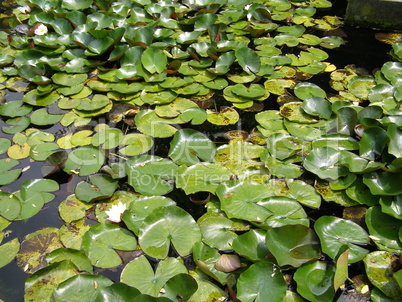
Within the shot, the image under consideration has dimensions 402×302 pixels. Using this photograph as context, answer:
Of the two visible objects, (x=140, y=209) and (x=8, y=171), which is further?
(x=8, y=171)

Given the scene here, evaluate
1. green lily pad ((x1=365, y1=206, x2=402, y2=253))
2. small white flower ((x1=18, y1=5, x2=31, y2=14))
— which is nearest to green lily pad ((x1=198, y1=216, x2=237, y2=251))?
green lily pad ((x1=365, y1=206, x2=402, y2=253))

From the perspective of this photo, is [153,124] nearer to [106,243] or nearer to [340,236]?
[106,243]

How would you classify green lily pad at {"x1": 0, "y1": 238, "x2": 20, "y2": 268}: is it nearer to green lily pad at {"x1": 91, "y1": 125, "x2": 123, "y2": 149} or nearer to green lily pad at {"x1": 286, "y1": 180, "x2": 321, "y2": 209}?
green lily pad at {"x1": 91, "y1": 125, "x2": 123, "y2": 149}

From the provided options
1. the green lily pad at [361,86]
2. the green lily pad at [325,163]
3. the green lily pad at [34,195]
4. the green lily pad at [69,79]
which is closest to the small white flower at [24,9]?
the green lily pad at [69,79]

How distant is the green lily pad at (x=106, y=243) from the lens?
186 centimetres

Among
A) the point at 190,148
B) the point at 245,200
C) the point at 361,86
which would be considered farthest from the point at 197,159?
the point at 361,86

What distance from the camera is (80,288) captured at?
167 centimetres

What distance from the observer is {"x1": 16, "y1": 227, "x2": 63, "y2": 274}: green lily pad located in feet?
6.13

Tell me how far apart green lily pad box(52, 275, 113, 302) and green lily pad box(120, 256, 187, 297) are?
105 mm

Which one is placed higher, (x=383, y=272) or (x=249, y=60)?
(x=249, y=60)

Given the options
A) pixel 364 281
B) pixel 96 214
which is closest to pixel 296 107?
pixel 364 281

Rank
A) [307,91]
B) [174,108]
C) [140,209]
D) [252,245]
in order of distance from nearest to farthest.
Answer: [252,245] < [140,209] < [174,108] < [307,91]

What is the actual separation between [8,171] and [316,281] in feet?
6.62

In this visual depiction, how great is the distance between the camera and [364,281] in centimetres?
178
